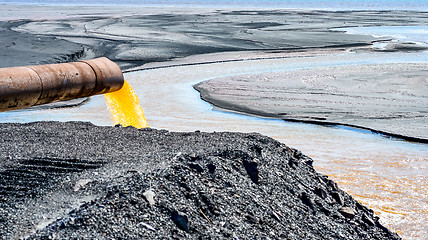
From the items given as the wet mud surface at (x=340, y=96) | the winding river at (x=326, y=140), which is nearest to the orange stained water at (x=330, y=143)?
the winding river at (x=326, y=140)

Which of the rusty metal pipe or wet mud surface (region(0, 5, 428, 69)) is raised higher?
the rusty metal pipe

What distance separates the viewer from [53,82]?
7262 millimetres

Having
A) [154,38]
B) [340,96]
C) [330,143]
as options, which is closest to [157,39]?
[154,38]

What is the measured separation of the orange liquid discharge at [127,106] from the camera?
9.23 meters

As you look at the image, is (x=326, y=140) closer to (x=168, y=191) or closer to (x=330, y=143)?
(x=330, y=143)

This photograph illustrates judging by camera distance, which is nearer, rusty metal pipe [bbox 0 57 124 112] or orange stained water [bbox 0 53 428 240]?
rusty metal pipe [bbox 0 57 124 112]

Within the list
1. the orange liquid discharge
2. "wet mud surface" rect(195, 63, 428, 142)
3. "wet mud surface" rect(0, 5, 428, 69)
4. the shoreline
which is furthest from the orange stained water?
"wet mud surface" rect(0, 5, 428, 69)

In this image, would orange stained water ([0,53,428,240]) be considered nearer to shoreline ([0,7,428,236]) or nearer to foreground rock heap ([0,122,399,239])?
foreground rock heap ([0,122,399,239])

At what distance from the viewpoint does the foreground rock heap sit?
4809 mm

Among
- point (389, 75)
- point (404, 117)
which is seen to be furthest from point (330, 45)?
point (404, 117)

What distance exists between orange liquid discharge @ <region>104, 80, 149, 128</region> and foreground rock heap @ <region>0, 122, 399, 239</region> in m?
1.77

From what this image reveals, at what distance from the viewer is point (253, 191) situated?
232 inches

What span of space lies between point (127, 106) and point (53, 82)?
2573 millimetres

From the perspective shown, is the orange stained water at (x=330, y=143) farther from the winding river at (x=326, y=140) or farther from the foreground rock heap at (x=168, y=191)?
the foreground rock heap at (x=168, y=191)
